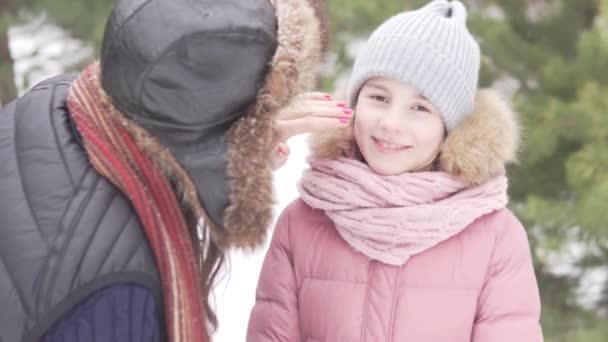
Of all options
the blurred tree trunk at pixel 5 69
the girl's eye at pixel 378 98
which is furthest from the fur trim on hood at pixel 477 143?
the blurred tree trunk at pixel 5 69

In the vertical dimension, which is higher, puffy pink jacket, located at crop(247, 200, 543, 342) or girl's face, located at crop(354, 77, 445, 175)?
girl's face, located at crop(354, 77, 445, 175)

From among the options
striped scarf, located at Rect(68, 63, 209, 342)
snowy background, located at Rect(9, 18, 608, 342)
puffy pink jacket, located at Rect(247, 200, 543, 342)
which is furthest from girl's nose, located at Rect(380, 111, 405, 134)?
striped scarf, located at Rect(68, 63, 209, 342)

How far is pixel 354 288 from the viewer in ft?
6.24

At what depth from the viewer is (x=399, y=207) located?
1877mm

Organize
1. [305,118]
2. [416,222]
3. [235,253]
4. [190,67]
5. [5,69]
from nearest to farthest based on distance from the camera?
[190,67]
[305,118]
[416,222]
[235,253]
[5,69]

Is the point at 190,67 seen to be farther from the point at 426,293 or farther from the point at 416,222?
the point at 426,293

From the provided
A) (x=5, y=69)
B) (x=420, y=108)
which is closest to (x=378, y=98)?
(x=420, y=108)

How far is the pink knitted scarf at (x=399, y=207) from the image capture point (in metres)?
1.85

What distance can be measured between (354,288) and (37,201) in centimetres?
79

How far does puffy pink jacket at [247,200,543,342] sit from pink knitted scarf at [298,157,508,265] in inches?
1.7

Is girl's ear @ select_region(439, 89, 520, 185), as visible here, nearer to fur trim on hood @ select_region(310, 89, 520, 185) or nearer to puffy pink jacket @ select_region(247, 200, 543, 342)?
fur trim on hood @ select_region(310, 89, 520, 185)

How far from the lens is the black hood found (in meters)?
1.39

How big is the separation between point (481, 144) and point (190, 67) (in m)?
0.81

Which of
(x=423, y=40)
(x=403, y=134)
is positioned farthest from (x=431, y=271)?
(x=423, y=40)
